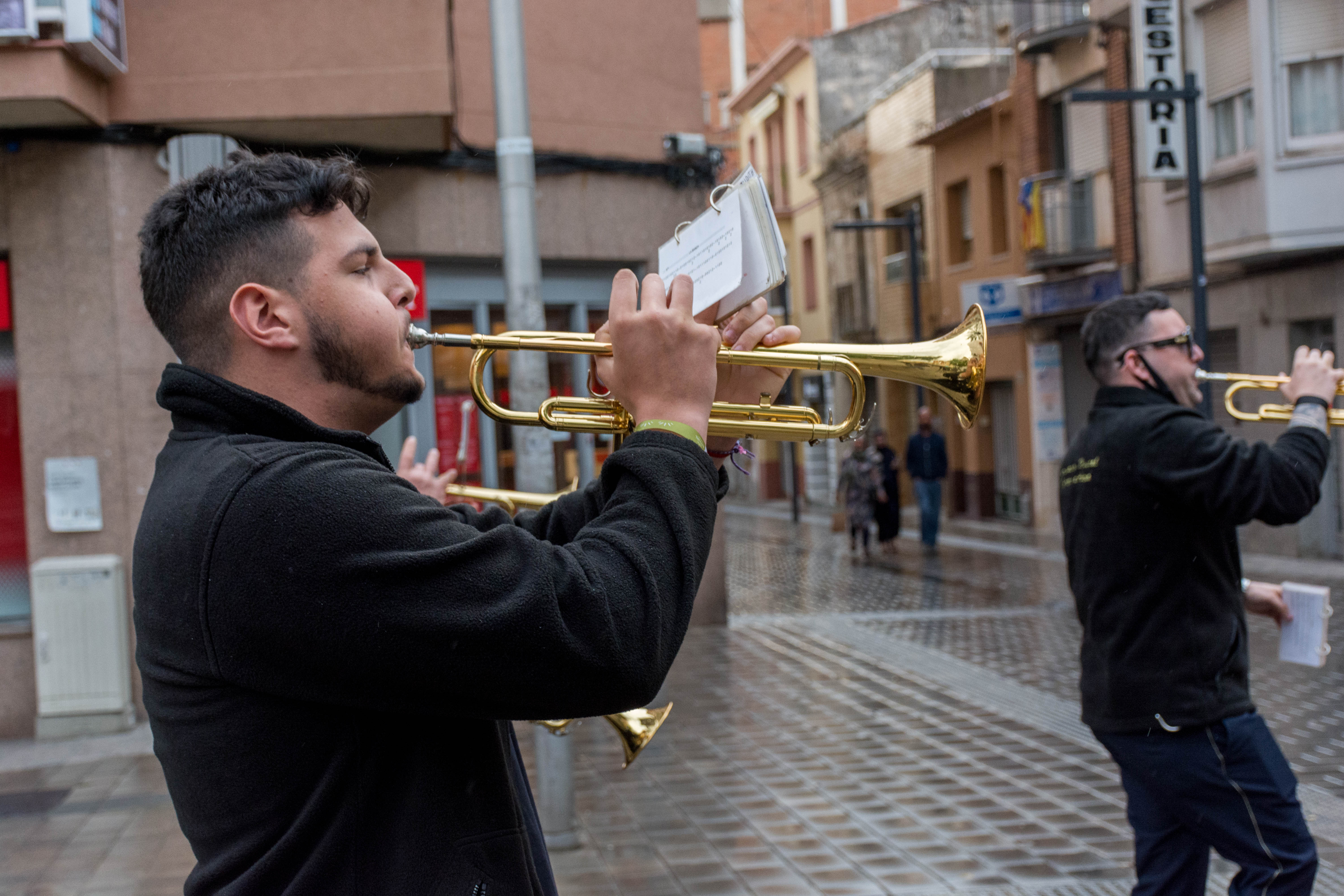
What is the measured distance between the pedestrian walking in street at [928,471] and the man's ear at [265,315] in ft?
55.4

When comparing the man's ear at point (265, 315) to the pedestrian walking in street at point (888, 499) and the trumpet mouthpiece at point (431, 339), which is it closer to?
the trumpet mouthpiece at point (431, 339)

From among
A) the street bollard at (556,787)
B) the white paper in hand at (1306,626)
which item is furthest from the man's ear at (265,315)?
the street bollard at (556,787)

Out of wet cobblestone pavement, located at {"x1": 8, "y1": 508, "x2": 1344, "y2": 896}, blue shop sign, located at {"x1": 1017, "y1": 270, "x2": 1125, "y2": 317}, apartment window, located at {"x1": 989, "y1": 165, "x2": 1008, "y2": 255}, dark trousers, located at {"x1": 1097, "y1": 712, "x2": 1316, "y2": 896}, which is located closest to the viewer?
dark trousers, located at {"x1": 1097, "y1": 712, "x2": 1316, "y2": 896}

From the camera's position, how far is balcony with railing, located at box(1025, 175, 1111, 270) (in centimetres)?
Result: 2058

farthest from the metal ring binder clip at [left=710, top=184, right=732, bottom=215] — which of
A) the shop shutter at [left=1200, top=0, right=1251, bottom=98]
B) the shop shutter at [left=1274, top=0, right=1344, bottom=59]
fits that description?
the shop shutter at [left=1200, top=0, right=1251, bottom=98]

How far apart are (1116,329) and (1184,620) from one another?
2.92 feet

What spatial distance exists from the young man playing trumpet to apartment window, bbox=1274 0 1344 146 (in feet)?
53.8

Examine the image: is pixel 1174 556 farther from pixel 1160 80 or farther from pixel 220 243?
pixel 1160 80

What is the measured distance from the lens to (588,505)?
2.25 meters

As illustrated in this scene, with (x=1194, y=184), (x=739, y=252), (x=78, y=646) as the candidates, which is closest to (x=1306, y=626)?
(x=739, y=252)

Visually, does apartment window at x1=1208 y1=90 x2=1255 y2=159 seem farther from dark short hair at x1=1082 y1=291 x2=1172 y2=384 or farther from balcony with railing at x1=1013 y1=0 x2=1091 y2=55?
dark short hair at x1=1082 y1=291 x2=1172 y2=384

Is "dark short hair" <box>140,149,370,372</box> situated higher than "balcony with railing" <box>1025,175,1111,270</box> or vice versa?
"balcony with railing" <box>1025,175,1111,270</box>

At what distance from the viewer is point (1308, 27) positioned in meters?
15.9

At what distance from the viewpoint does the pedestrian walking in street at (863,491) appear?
17.5m
